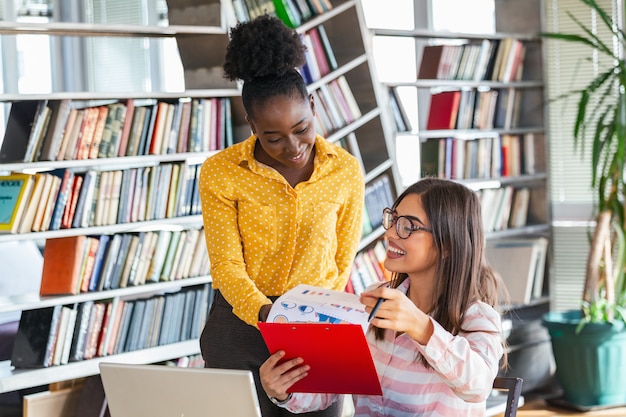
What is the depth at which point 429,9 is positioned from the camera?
18.0 feet

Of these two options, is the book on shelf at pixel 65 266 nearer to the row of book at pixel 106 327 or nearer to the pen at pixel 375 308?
the row of book at pixel 106 327

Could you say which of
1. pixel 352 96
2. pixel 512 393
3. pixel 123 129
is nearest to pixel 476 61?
pixel 352 96

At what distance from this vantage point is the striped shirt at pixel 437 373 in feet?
5.32

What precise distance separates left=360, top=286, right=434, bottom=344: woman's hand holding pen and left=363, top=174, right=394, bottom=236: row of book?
2.38 meters

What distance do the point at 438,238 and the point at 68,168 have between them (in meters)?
1.82

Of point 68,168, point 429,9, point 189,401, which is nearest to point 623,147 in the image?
point 429,9

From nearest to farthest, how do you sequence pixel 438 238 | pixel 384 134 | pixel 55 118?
pixel 438 238
pixel 55 118
pixel 384 134

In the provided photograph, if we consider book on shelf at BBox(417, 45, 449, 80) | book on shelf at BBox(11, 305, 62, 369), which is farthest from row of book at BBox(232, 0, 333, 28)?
book on shelf at BBox(11, 305, 62, 369)

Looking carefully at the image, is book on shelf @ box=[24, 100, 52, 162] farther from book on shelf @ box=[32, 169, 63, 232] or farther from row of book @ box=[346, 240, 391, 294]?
row of book @ box=[346, 240, 391, 294]

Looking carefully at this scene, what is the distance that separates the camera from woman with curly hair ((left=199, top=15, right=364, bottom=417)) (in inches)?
87.3

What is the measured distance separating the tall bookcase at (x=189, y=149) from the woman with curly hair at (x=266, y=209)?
1033 mm

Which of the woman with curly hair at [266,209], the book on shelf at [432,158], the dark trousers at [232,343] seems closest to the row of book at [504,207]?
the book on shelf at [432,158]

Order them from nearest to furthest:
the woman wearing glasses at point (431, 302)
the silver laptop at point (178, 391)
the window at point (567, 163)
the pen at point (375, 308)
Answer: the silver laptop at point (178, 391)
the pen at point (375, 308)
the woman wearing glasses at point (431, 302)
the window at point (567, 163)

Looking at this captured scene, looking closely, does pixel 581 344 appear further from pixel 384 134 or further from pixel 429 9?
pixel 429 9
